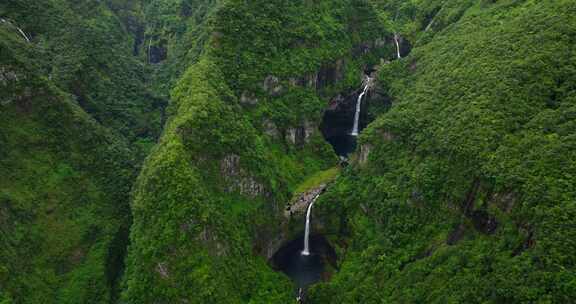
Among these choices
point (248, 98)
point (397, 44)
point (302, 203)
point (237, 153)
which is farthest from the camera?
point (397, 44)

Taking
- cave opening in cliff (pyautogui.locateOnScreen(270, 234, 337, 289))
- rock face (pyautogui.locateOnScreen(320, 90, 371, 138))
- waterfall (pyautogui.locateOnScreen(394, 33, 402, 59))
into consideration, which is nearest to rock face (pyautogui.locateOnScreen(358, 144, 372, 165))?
cave opening in cliff (pyautogui.locateOnScreen(270, 234, 337, 289))

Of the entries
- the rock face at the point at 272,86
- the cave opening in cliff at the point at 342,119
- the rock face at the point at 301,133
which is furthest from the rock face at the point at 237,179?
the cave opening in cliff at the point at 342,119

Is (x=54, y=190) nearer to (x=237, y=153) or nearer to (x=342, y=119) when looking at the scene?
(x=237, y=153)

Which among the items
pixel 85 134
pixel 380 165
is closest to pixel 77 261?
pixel 85 134

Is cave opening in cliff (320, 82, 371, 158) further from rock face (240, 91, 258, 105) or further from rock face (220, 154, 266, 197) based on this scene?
rock face (220, 154, 266, 197)

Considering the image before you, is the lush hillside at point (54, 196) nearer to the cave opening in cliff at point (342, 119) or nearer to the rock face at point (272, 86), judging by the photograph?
the rock face at point (272, 86)

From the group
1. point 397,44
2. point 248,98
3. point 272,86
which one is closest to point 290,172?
point 248,98
